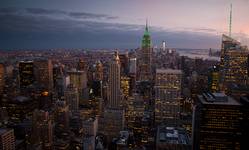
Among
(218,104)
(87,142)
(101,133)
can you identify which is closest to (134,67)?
(101,133)

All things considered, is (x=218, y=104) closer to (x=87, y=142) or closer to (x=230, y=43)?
(x=87, y=142)

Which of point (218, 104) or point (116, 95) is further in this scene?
point (116, 95)

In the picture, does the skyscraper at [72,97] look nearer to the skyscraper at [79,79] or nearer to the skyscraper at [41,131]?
the skyscraper at [79,79]

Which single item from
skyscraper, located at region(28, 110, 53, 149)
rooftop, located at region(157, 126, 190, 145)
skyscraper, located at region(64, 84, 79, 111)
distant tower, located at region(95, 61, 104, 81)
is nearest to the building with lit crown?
distant tower, located at region(95, 61, 104, 81)

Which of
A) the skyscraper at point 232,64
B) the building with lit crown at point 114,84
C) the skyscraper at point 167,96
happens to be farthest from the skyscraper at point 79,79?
the skyscraper at point 232,64

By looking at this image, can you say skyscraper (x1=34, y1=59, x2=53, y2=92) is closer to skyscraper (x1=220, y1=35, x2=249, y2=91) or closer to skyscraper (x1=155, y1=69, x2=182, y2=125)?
skyscraper (x1=155, y1=69, x2=182, y2=125)

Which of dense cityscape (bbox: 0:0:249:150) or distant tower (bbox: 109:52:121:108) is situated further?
distant tower (bbox: 109:52:121:108)

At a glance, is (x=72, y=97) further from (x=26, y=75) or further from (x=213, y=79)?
(x=213, y=79)
